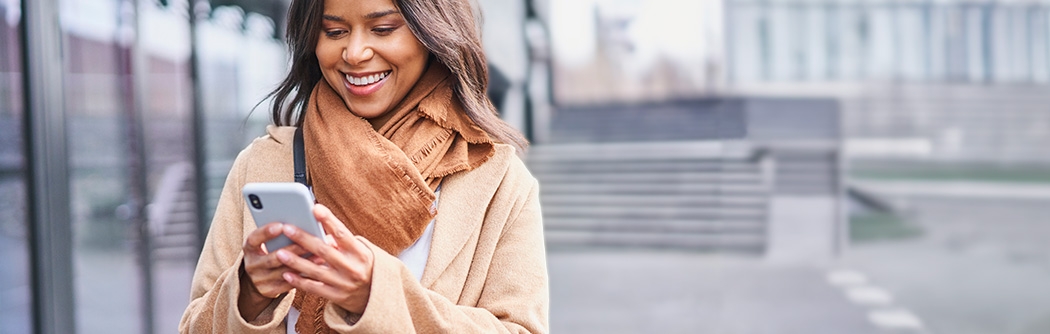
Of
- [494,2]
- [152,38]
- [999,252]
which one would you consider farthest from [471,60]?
[999,252]

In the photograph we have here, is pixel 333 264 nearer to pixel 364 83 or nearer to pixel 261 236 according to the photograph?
pixel 261 236

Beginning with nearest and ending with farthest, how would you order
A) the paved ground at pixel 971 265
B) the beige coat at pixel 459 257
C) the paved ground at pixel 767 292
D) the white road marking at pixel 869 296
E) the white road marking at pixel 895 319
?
the beige coat at pixel 459 257
the paved ground at pixel 767 292
the white road marking at pixel 895 319
the paved ground at pixel 971 265
the white road marking at pixel 869 296

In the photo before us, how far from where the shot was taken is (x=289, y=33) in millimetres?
1248

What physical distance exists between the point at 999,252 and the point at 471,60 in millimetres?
10869

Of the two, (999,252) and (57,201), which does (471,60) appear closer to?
(57,201)

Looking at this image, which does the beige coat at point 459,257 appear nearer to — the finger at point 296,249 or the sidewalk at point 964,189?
the finger at point 296,249

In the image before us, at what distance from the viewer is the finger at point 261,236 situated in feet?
3.06

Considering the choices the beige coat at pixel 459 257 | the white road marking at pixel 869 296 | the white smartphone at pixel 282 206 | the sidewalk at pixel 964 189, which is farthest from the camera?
the sidewalk at pixel 964 189

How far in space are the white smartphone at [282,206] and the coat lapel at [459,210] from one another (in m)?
0.26

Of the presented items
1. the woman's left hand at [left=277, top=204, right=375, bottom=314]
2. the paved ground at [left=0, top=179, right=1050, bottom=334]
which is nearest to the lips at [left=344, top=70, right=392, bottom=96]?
the woman's left hand at [left=277, top=204, right=375, bottom=314]

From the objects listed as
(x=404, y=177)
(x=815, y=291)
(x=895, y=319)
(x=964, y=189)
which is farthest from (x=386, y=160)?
(x=964, y=189)

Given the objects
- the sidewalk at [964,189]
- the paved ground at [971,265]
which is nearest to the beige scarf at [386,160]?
the paved ground at [971,265]

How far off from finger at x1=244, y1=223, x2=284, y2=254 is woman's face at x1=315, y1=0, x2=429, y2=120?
0.28 metres

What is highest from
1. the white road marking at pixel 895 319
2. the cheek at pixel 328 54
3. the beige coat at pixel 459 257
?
the cheek at pixel 328 54
